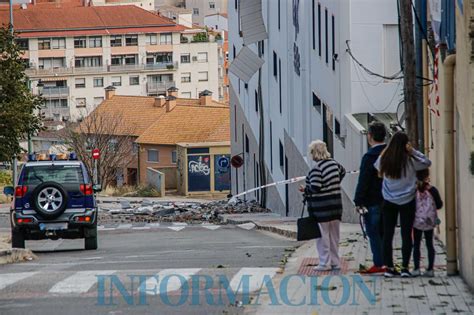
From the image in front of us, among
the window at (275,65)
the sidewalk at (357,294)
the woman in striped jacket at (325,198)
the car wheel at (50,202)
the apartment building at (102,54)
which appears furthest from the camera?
the apartment building at (102,54)

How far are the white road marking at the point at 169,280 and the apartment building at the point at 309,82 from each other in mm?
5949

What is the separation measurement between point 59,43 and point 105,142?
46.8m

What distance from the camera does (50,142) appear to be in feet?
306

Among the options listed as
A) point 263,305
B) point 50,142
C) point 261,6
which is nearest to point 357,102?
point 263,305

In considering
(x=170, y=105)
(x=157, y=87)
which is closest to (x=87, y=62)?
(x=157, y=87)

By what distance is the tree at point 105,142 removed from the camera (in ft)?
264

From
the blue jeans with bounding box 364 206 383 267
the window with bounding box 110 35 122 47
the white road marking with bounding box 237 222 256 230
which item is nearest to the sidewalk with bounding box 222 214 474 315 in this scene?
the blue jeans with bounding box 364 206 383 267

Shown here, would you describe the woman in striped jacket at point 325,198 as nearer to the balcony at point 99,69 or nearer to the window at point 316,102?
the window at point 316,102

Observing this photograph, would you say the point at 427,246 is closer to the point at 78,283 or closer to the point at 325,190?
the point at 325,190

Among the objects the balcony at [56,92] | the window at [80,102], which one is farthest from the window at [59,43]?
the window at [80,102]

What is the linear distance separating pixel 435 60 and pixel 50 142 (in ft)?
249

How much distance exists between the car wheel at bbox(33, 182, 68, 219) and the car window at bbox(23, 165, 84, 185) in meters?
0.31

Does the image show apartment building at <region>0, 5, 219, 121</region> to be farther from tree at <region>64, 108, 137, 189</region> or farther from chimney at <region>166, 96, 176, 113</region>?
tree at <region>64, 108, 137, 189</region>

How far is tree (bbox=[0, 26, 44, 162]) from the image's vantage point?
37562mm
